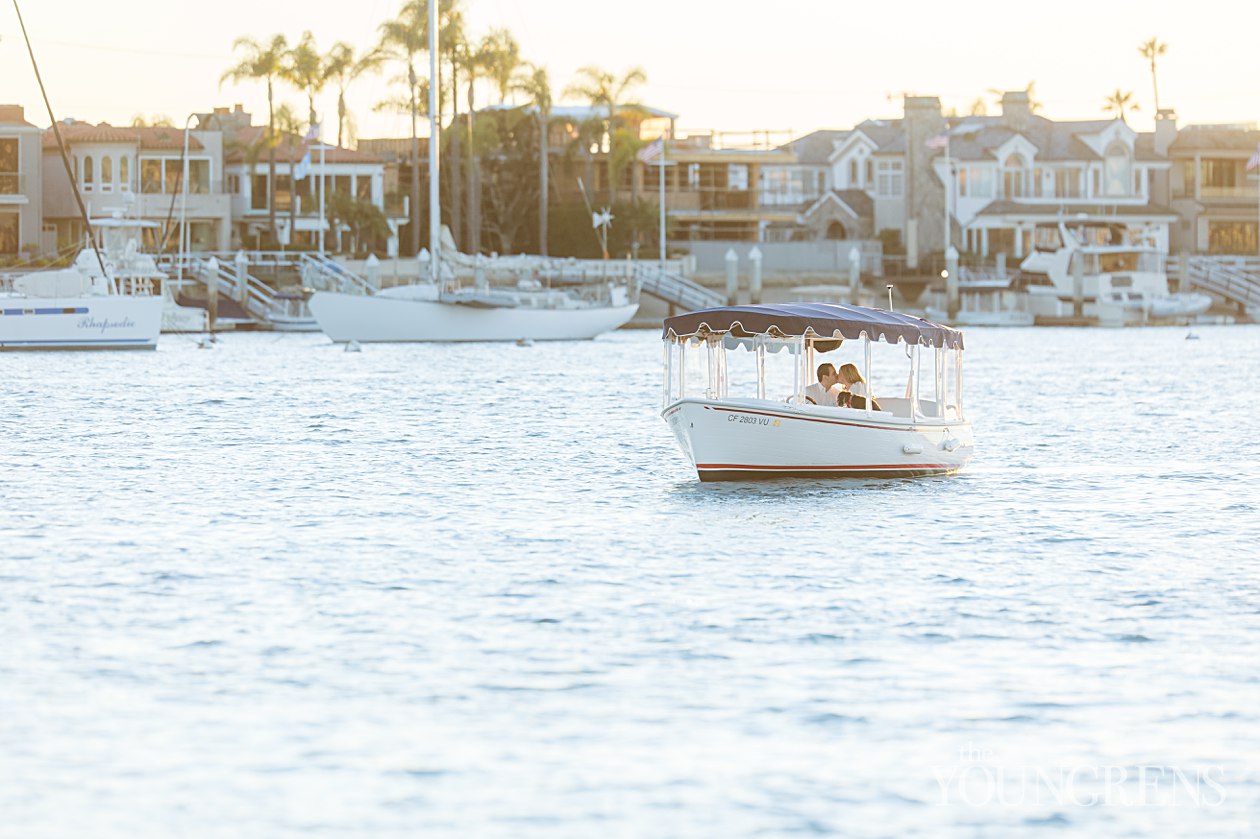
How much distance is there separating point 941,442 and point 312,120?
87.0 m

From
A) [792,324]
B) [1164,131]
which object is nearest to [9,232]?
[1164,131]

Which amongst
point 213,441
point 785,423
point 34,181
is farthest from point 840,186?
point 785,423

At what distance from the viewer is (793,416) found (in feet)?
91.7

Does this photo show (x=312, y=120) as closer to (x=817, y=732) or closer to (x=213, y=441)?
(x=213, y=441)

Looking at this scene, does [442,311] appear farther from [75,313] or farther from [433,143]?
[75,313]

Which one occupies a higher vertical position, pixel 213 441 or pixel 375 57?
pixel 375 57

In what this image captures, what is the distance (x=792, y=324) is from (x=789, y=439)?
163 cm

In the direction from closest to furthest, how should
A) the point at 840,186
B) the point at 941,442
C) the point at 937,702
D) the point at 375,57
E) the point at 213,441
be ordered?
the point at 937,702 < the point at 941,442 < the point at 213,441 < the point at 375,57 < the point at 840,186

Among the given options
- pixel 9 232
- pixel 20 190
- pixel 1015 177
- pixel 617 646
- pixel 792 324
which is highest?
pixel 1015 177

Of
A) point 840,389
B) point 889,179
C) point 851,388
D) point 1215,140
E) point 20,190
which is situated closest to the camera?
point 840,389

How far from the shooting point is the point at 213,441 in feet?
128

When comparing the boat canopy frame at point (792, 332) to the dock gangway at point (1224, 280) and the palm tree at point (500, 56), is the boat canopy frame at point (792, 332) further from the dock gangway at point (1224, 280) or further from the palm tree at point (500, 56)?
the dock gangway at point (1224, 280)

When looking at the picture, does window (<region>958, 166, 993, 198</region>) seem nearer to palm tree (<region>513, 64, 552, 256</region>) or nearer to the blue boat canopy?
Result: palm tree (<region>513, 64, 552, 256</region>)

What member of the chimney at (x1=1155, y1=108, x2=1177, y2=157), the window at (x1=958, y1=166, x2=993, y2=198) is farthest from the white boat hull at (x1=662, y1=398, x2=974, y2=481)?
the chimney at (x1=1155, y1=108, x2=1177, y2=157)
